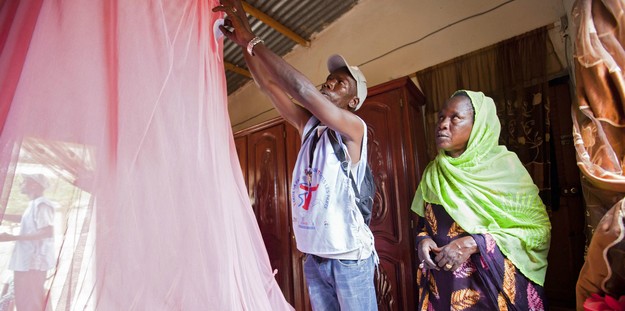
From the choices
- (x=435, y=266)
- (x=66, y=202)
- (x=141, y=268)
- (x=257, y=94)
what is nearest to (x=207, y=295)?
(x=141, y=268)

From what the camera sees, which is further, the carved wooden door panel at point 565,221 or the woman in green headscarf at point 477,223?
the carved wooden door panel at point 565,221

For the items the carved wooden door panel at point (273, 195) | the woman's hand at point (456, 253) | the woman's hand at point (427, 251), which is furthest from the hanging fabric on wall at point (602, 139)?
the carved wooden door panel at point (273, 195)

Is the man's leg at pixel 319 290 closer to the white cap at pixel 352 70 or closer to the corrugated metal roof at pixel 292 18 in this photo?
the white cap at pixel 352 70

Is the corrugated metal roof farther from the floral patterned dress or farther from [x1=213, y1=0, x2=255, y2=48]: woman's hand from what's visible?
the floral patterned dress

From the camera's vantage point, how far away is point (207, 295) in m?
0.63

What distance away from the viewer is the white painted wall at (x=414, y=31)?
1880 millimetres

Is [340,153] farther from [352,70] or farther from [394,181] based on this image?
[394,181]

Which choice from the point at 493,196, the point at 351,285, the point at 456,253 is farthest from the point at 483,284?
the point at 351,285

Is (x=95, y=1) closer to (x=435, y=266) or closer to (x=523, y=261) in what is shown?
(x=435, y=266)

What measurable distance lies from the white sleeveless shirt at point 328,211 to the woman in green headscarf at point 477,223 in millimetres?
494

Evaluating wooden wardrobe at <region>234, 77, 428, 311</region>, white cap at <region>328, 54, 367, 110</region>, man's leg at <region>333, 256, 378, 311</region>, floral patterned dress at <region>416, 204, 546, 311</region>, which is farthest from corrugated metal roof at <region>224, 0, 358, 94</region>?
man's leg at <region>333, 256, 378, 311</region>

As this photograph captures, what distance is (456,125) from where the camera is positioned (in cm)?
141

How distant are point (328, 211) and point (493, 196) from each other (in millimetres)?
779

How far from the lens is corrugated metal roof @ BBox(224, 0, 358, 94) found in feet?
8.01
